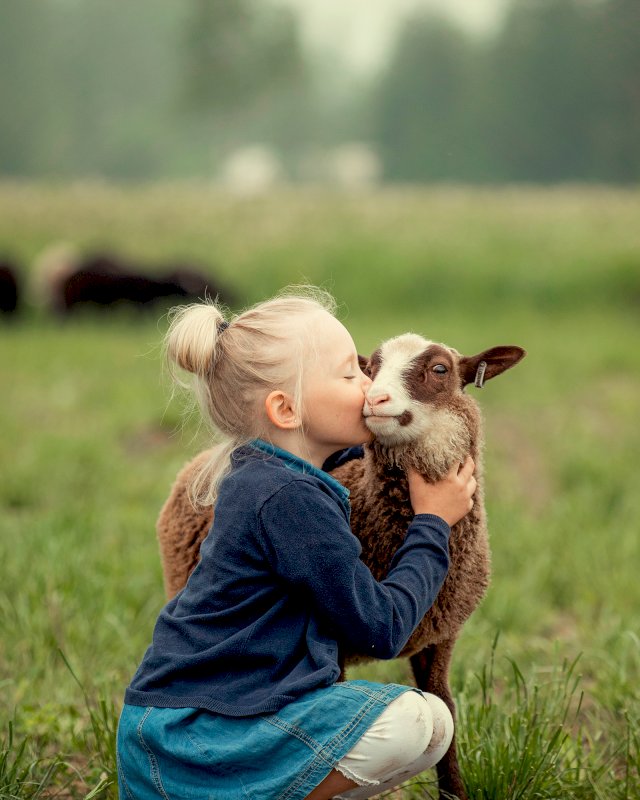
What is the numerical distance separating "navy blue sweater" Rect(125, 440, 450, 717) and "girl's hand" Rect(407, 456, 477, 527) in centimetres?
11

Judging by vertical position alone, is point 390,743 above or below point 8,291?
above

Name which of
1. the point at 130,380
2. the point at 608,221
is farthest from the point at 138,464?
the point at 608,221

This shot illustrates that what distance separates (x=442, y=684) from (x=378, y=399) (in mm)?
805

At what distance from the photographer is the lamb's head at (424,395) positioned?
2.31 meters

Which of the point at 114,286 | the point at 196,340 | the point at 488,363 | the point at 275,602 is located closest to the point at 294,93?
the point at 114,286

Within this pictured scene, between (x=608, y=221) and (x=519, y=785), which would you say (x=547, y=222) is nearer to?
(x=608, y=221)

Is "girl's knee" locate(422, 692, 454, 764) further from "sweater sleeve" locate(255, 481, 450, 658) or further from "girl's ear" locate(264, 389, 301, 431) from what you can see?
"girl's ear" locate(264, 389, 301, 431)

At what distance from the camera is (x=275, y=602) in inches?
87.7

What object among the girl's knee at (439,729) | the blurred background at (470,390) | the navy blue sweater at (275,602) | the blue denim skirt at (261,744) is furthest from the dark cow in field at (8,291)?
the girl's knee at (439,729)

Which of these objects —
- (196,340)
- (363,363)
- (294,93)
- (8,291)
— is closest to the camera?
(196,340)

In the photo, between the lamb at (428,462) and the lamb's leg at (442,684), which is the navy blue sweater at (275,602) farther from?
the lamb's leg at (442,684)

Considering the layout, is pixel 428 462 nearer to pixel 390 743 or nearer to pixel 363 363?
pixel 363 363

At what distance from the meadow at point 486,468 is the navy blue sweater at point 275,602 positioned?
1.60ft

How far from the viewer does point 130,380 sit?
29.2 feet
